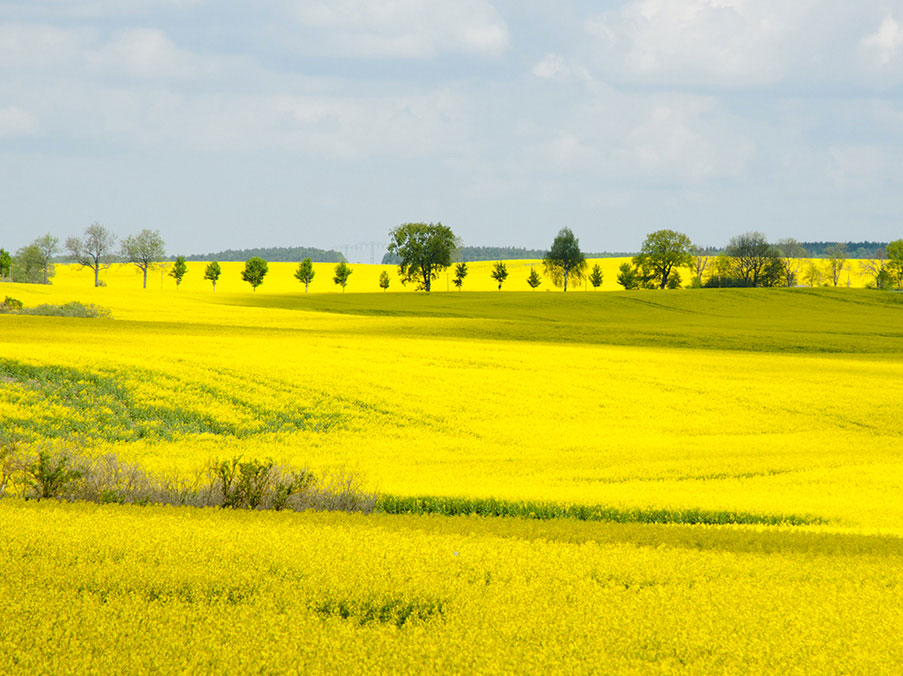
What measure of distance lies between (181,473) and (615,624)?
1002cm

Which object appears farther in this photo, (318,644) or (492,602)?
(492,602)

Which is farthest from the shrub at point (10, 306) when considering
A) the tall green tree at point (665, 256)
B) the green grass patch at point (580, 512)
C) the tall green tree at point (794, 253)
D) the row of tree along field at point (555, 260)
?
the tall green tree at point (794, 253)

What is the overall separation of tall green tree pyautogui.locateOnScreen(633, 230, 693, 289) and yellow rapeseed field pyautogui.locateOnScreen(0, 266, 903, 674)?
Answer: 290ft

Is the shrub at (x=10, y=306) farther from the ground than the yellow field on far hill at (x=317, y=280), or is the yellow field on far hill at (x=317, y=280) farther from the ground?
the yellow field on far hill at (x=317, y=280)

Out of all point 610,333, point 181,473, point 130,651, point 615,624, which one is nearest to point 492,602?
point 615,624

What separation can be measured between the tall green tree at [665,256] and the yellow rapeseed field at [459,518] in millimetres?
88459

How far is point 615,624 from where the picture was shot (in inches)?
227

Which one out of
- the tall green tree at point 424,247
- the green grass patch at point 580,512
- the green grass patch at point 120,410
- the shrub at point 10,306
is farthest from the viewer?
the tall green tree at point 424,247

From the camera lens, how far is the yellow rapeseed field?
540 centimetres

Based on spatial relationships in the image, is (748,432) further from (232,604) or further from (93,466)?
(232,604)

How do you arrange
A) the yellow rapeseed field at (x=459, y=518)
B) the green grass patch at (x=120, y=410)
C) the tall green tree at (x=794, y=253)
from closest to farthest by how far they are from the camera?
1. the yellow rapeseed field at (x=459, y=518)
2. the green grass patch at (x=120, y=410)
3. the tall green tree at (x=794, y=253)

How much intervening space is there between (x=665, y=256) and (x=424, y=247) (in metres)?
37.5

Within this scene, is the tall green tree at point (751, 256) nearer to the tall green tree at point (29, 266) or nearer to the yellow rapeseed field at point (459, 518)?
the yellow rapeseed field at point (459, 518)

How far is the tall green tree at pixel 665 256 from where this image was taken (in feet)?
415
